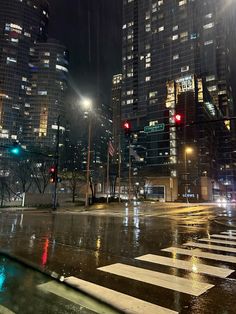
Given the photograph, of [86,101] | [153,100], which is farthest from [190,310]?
[153,100]

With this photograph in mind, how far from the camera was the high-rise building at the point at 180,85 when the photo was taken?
11388 centimetres

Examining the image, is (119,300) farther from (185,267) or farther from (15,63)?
(15,63)

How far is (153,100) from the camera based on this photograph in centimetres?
14825

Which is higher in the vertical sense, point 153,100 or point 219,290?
point 153,100

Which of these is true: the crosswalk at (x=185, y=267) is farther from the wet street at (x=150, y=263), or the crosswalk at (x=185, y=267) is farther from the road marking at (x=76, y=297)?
the road marking at (x=76, y=297)

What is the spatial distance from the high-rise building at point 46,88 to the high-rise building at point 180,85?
40.3 m

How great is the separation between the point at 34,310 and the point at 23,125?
182 meters

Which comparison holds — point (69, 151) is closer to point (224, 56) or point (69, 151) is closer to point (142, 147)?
point (142, 147)

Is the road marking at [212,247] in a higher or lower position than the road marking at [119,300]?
higher

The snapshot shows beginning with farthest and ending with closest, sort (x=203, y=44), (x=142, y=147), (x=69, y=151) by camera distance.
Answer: (x=203, y=44) < (x=142, y=147) < (x=69, y=151)

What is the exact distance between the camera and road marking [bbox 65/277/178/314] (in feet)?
15.6

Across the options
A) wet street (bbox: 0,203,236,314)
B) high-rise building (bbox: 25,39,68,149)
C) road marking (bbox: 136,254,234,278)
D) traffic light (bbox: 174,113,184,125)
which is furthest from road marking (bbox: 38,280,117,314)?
high-rise building (bbox: 25,39,68,149)

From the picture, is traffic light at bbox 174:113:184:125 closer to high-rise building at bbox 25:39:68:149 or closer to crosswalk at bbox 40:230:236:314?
crosswalk at bbox 40:230:236:314

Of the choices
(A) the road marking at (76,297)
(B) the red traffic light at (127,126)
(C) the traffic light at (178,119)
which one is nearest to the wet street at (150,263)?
(A) the road marking at (76,297)
